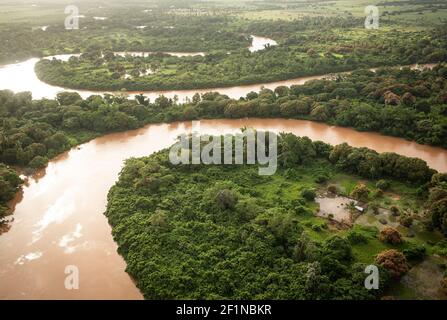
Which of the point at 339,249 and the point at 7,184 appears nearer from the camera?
the point at 339,249

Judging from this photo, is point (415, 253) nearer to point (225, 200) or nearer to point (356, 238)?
point (356, 238)

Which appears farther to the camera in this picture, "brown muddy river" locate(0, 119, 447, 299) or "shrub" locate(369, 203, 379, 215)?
"shrub" locate(369, 203, 379, 215)

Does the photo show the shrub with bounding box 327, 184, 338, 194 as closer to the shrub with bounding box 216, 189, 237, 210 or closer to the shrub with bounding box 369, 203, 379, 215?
the shrub with bounding box 369, 203, 379, 215

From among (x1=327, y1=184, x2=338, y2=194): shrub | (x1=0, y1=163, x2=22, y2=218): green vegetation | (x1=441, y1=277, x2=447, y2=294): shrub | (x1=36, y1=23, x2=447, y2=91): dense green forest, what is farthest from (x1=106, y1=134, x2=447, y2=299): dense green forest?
(x1=36, y1=23, x2=447, y2=91): dense green forest

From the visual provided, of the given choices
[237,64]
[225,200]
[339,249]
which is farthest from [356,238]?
[237,64]

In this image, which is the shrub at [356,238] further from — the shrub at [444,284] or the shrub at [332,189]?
the shrub at [332,189]

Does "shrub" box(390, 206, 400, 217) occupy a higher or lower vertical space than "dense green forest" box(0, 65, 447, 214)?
lower
